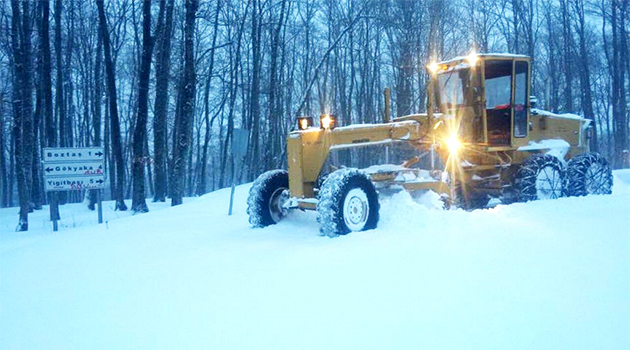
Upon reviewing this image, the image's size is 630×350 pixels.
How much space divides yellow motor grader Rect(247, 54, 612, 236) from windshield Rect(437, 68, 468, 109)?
0.07 feet

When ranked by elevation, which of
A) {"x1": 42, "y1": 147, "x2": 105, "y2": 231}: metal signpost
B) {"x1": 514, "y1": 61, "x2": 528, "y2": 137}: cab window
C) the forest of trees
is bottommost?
{"x1": 42, "y1": 147, "x2": 105, "y2": 231}: metal signpost

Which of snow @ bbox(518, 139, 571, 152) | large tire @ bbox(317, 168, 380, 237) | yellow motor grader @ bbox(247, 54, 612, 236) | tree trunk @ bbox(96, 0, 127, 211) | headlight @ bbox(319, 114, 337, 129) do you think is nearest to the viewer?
large tire @ bbox(317, 168, 380, 237)

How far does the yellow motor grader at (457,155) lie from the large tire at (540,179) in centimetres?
2

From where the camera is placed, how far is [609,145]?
42.4 meters

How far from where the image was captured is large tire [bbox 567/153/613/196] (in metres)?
10.2

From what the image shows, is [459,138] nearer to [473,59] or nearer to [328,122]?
[473,59]

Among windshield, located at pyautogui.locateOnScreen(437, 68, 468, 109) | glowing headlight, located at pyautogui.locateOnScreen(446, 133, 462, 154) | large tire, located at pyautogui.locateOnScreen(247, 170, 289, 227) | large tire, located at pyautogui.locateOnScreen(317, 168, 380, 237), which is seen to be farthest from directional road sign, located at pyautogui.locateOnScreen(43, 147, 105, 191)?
glowing headlight, located at pyautogui.locateOnScreen(446, 133, 462, 154)

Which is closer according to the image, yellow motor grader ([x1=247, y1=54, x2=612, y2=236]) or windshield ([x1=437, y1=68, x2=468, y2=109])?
yellow motor grader ([x1=247, y1=54, x2=612, y2=236])

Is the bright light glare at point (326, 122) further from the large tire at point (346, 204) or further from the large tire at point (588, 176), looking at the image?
the large tire at point (588, 176)

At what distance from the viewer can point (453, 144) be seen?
907 cm

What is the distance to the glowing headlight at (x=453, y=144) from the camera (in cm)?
898

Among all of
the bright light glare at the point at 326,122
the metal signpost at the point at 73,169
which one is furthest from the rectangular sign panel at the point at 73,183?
the bright light glare at the point at 326,122

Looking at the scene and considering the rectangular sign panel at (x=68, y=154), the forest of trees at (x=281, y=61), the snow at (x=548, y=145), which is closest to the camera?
the snow at (x=548, y=145)

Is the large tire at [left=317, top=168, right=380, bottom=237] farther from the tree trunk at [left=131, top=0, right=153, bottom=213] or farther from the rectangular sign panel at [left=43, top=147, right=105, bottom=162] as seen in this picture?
the tree trunk at [left=131, top=0, right=153, bottom=213]
